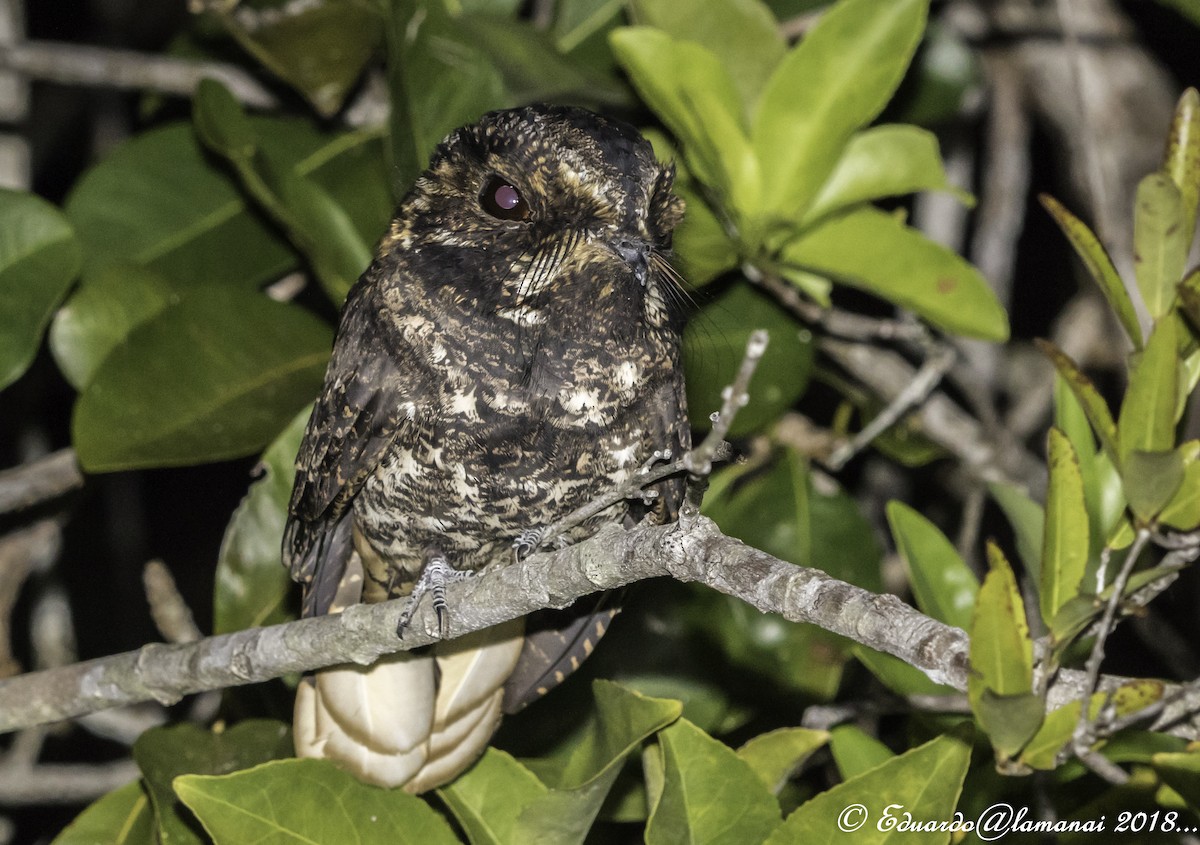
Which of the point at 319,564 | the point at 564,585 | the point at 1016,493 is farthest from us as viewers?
the point at 319,564

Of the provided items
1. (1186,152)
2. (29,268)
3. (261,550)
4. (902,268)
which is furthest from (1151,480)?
(29,268)

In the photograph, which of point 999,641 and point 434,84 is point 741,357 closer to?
point 434,84

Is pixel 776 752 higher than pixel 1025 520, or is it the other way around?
pixel 1025 520

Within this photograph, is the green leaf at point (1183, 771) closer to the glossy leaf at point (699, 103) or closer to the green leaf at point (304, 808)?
the green leaf at point (304, 808)

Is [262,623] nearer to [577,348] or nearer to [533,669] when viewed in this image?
[533,669]

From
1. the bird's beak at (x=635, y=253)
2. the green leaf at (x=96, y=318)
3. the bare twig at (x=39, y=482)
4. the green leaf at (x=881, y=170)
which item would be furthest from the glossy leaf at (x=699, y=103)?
the bare twig at (x=39, y=482)

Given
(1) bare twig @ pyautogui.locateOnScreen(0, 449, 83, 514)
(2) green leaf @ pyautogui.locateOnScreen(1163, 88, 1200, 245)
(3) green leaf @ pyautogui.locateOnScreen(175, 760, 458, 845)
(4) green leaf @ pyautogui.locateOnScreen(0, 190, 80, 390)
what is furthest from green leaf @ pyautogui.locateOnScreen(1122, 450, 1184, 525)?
(1) bare twig @ pyautogui.locateOnScreen(0, 449, 83, 514)

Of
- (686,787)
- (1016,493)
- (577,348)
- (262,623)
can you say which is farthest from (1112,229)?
(262,623)
